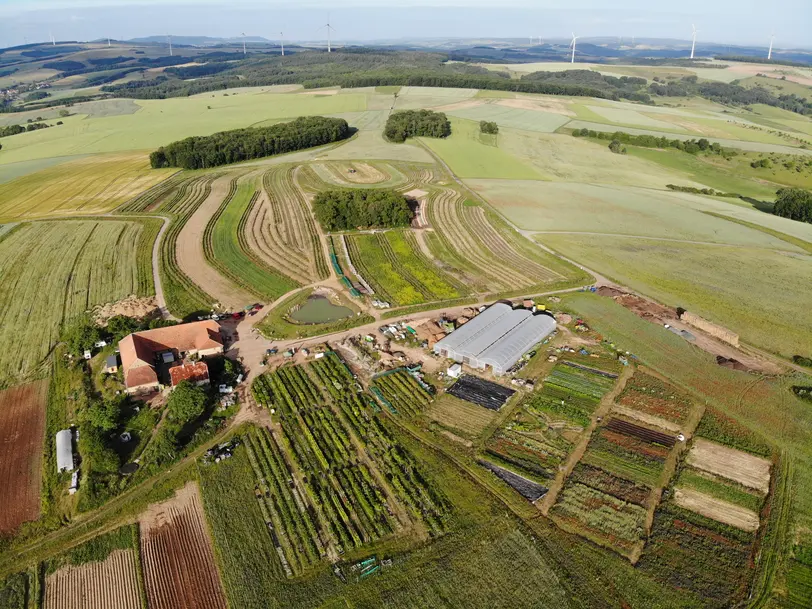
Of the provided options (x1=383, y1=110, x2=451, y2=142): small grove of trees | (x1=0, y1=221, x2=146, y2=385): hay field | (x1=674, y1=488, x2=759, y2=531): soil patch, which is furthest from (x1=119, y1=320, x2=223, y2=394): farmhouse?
(x1=383, y1=110, x2=451, y2=142): small grove of trees

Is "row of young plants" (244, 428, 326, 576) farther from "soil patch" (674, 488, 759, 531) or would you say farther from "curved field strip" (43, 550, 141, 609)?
"soil patch" (674, 488, 759, 531)

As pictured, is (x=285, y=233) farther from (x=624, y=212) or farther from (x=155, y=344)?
(x=624, y=212)

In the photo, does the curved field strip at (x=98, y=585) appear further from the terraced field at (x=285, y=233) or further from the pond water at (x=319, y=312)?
the terraced field at (x=285, y=233)

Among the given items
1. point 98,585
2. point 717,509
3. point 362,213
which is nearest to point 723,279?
point 717,509

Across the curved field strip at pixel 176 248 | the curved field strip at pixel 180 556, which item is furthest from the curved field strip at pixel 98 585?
the curved field strip at pixel 176 248

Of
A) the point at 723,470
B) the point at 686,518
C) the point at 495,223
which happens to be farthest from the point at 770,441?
the point at 495,223

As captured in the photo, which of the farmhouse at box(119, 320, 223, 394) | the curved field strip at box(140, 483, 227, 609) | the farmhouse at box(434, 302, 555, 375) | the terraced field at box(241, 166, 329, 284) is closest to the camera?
the curved field strip at box(140, 483, 227, 609)
